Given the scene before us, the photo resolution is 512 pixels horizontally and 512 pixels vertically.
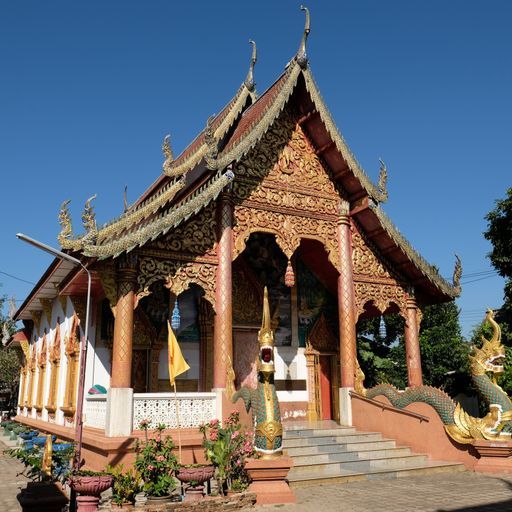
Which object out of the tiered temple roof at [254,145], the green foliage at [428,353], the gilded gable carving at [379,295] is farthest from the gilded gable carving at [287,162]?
the green foliage at [428,353]

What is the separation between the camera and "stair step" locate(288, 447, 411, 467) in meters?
8.97

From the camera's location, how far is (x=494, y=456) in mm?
9336

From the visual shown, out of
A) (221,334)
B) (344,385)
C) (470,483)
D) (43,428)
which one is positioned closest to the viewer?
(470,483)

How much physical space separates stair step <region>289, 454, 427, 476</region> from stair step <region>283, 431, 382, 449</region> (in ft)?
2.15

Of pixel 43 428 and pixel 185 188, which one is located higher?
pixel 185 188

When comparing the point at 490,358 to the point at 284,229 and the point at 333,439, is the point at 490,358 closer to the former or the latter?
the point at 333,439

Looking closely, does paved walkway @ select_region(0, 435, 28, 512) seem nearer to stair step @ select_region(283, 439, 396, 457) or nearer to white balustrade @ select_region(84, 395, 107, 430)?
white balustrade @ select_region(84, 395, 107, 430)

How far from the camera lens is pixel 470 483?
8.38 metres

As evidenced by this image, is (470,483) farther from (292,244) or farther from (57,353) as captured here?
(57,353)

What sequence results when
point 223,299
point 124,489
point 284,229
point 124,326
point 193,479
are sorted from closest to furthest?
point 124,489
point 193,479
point 124,326
point 223,299
point 284,229

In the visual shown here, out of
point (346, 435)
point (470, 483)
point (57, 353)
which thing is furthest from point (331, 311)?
point (57, 353)

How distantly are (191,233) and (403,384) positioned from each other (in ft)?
46.1

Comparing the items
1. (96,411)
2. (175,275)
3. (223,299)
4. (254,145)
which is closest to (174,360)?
(175,275)

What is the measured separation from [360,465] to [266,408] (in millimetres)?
2421
